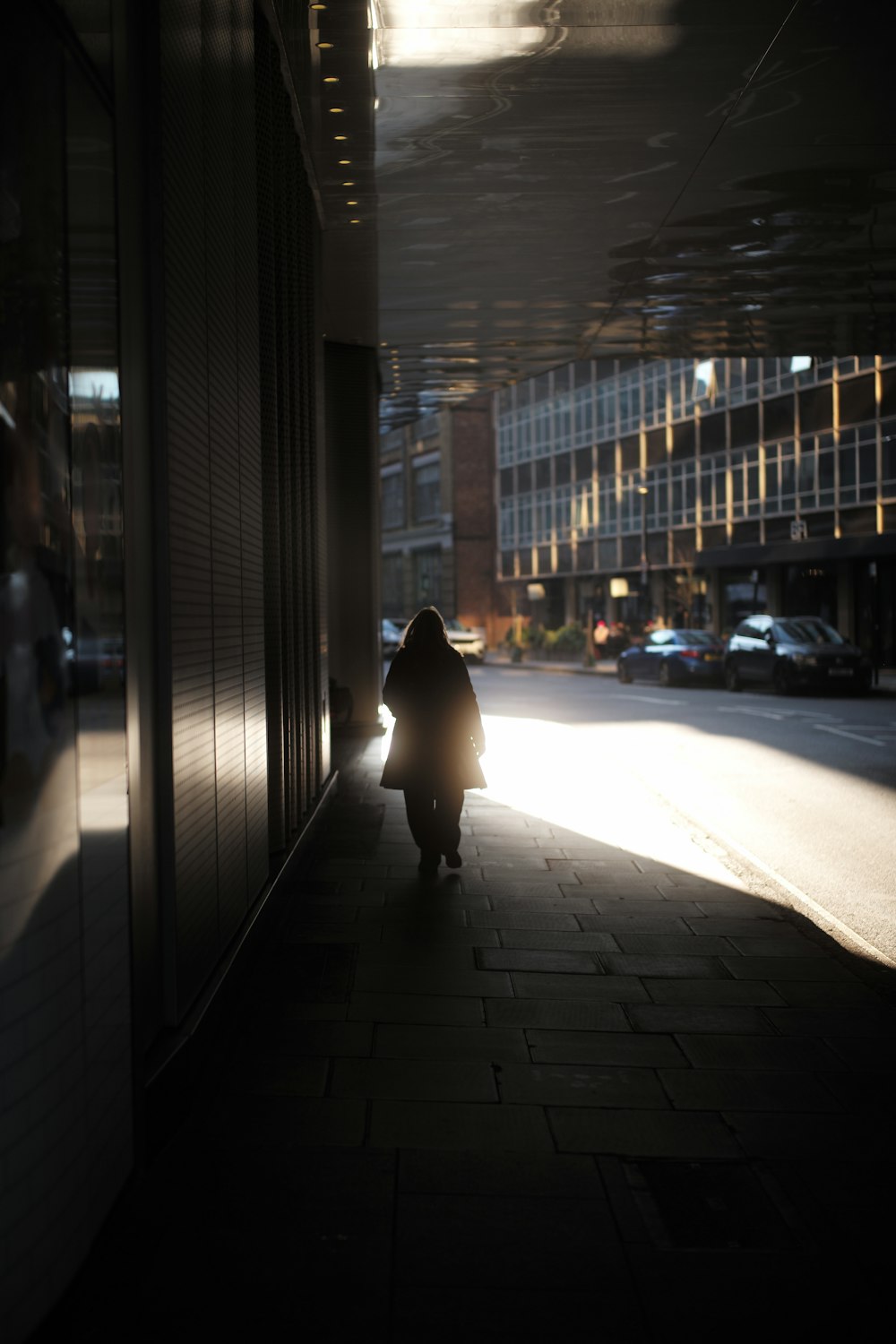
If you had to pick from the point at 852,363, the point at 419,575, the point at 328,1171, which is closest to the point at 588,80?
the point at 328,1171

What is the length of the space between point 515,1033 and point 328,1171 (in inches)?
59.3

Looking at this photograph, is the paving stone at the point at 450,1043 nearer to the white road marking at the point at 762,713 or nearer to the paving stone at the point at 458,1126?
the paving stone at the point at 458,1126

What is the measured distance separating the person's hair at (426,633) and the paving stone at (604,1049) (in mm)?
3844

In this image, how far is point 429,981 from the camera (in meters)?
6.00

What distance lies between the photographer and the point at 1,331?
2.71 metres

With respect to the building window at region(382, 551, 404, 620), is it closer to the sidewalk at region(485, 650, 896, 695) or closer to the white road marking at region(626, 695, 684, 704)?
the sidewalk at region(485, 650, 896, 695)

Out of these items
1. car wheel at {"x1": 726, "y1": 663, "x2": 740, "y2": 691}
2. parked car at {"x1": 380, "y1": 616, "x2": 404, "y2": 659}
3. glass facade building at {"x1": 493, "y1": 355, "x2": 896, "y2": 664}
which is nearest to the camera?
car wheel at {"x1": 726, "y1": 663, "x2": 740, "y2": 691}

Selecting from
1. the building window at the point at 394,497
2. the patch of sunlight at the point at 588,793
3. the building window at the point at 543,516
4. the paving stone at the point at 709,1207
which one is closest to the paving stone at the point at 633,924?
the patch of sunlight at the point at 588,793

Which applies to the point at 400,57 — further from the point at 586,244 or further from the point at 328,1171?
the point at 328,1171

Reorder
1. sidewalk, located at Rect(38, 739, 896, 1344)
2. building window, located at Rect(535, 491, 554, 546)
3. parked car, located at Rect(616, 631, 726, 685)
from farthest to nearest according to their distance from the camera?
building window, located at Rect(535, 491, 554, 546) → parked car, located at Rect(616, 631, 726, 685) → sidewalk, located at Rect(38, 739, 896, 1344)

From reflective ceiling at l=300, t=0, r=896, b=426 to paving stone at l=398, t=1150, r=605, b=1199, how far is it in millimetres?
6307

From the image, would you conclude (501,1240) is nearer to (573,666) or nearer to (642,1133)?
(642,1133)

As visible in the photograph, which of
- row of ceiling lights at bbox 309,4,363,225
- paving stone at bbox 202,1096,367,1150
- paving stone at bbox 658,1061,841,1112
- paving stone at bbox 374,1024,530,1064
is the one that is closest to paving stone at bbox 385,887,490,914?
paving stone at bbox 374,1024,530,1064

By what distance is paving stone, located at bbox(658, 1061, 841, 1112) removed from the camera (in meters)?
4.47
